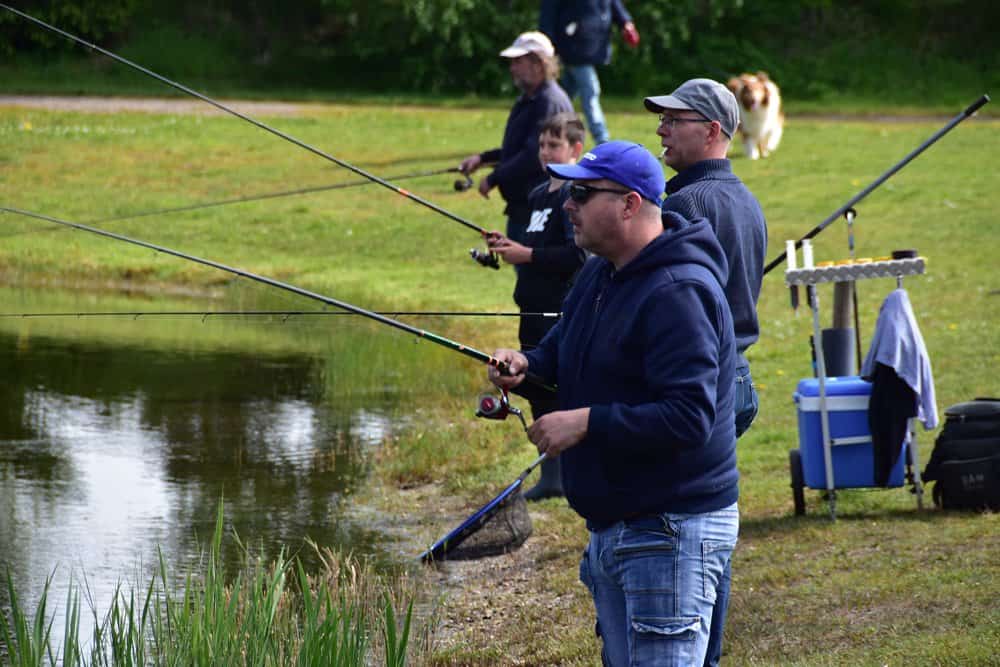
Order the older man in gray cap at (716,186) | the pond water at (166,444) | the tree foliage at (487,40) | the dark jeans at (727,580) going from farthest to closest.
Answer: the tree foliage at (487,40) → the pond water at (166,444) → the older man in gray cap at (716,186) → the dark jeans at (727,580)

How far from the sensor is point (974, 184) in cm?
1628

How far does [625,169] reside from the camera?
3.51 metres

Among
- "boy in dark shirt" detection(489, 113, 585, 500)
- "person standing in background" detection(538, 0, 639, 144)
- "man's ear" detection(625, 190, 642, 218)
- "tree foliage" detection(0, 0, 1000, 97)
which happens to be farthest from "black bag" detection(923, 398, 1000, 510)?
"tree foliage" detection(0, 0, 1000, 97)

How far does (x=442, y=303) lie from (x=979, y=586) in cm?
747

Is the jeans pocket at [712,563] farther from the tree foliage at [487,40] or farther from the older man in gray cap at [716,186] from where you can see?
the tree foliage at [487,40]

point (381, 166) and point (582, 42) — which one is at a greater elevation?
point (582, 42)

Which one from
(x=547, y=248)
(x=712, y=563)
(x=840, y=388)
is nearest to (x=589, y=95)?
(x=840, y=388)

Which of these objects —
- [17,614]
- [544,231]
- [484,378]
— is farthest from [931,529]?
[484,378]

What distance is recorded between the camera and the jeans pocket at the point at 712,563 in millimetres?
3506

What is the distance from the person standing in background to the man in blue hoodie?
1180 cm

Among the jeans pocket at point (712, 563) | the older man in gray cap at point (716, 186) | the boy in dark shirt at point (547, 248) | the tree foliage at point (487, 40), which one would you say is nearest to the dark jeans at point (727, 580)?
the older man in gray cap at point (716, 186)

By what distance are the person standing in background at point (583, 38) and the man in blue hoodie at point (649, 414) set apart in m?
11.8

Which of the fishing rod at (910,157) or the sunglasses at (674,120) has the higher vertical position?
the sunglasses at (674,120)

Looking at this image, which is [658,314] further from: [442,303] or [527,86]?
[442,303]
